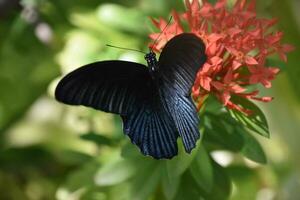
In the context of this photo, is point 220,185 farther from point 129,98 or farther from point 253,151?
point 129,98

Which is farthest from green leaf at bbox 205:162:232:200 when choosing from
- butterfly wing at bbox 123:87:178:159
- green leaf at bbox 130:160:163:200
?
butterfly wing at bbox 123:87:178:159

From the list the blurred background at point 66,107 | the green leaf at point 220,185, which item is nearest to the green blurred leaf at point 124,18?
the blurred background at point 66,107

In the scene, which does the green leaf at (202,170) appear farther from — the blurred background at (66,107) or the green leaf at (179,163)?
the blurred background at (66,107)

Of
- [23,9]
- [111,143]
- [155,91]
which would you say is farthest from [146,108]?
[23,9]

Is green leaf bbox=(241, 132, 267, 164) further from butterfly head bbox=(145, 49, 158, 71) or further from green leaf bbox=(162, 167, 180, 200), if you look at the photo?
butterfly head bbox=(145, 49, 158, 71)

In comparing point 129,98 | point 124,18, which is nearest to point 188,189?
point 129,98

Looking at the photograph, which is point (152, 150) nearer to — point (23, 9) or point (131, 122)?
point (131, 122)
